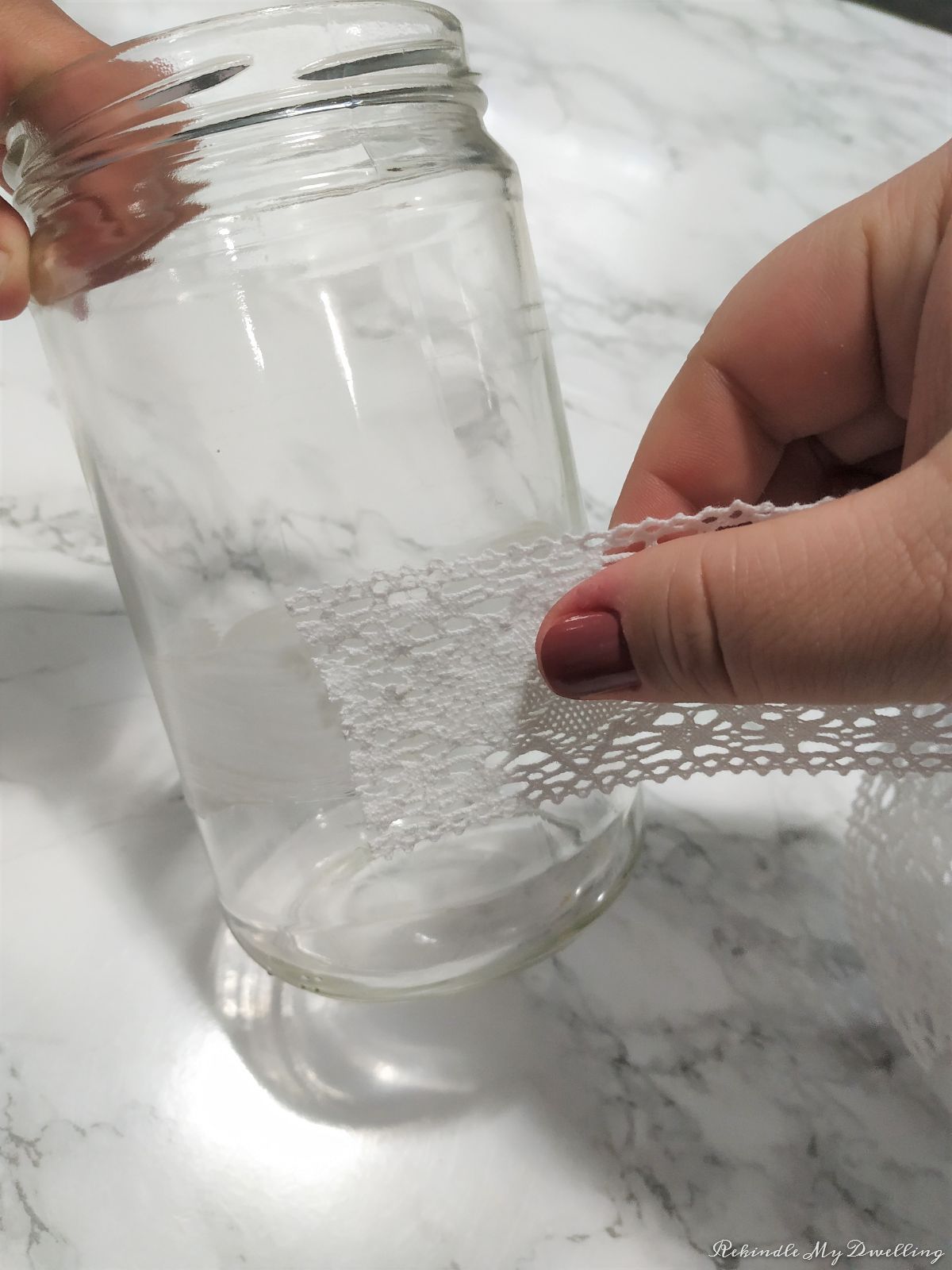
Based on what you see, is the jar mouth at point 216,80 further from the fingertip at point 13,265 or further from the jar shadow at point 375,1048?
the jar shadow at point 375,1048

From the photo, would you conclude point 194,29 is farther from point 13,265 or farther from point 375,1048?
point 375,1048

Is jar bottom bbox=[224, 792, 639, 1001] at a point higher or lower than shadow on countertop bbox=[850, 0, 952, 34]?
lower

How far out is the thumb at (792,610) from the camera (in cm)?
26

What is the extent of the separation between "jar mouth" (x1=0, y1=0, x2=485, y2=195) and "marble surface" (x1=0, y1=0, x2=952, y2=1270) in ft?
0.72

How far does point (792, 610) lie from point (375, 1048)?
0.24 metres

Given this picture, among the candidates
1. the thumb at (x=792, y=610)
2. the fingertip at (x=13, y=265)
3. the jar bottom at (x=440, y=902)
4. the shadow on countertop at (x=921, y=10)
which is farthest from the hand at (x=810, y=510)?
the shadow on countertop at (x=921, y=10)

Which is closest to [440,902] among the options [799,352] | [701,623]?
[701,623]

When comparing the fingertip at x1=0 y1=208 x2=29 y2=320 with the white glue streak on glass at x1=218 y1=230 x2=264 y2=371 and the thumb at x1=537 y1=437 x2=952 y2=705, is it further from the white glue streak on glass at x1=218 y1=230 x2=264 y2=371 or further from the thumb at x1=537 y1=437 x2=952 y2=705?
the thumb at x1=537 y1=437 x2=952 y2=705

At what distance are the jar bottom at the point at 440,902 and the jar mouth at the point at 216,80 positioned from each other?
0.26m

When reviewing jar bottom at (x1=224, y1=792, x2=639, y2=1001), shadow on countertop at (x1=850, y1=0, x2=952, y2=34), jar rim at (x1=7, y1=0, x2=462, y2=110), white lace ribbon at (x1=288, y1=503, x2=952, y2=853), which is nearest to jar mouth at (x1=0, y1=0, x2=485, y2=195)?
jar rim at (x1=7, y1=0, x2=462, y2=110)

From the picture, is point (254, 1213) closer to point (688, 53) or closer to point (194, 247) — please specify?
point (194, 247)

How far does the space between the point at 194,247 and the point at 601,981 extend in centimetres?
32

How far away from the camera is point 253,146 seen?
322mm

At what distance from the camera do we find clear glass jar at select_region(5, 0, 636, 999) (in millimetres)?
321
